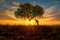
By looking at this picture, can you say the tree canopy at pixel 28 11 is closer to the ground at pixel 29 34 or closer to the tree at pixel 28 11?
the tree at pixel 28 11

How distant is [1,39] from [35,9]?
1748 inches

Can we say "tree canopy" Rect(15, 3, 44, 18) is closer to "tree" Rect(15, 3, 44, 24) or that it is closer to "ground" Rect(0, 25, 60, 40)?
"tree" Rect(15, 3, 44, 24)

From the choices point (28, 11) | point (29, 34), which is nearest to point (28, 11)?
point (28, 11)

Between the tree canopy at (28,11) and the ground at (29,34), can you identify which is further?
the tree canopy at (28,11)

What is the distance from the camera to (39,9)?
67.9 metres

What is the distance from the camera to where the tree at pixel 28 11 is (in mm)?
66688

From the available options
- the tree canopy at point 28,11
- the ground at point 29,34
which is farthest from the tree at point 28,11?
the ground at point 29,34

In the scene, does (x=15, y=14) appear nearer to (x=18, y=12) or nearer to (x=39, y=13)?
(x=18, y=12)

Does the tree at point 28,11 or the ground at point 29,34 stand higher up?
the tree at point 28,11

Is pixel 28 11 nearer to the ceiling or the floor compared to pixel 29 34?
nearer to the ceiling

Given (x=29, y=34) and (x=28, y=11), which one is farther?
(x=28, y=11)

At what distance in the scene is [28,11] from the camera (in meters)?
67.4

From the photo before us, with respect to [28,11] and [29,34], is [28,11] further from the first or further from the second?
[29,34]

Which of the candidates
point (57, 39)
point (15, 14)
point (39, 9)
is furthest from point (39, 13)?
point (57, 39)
